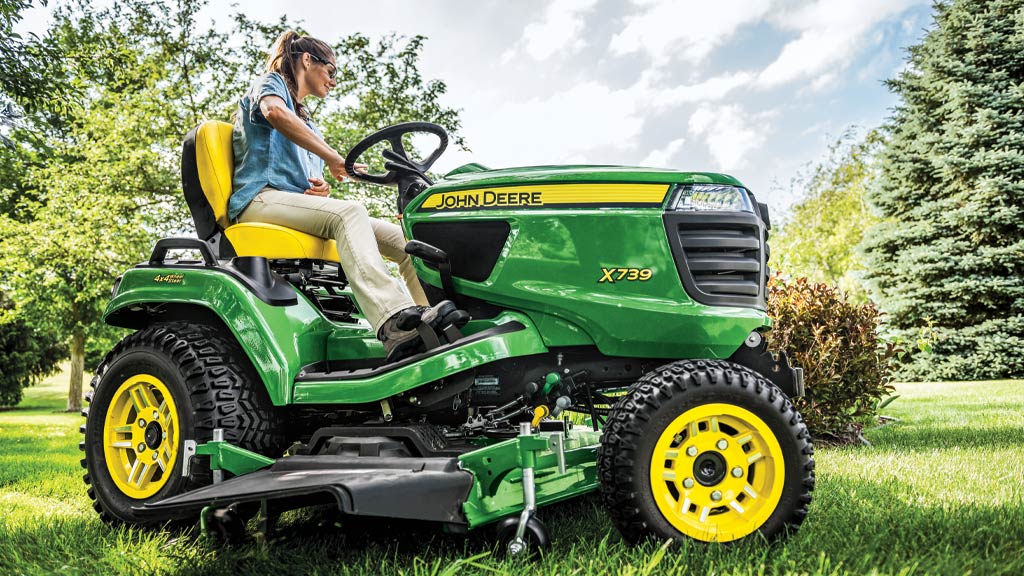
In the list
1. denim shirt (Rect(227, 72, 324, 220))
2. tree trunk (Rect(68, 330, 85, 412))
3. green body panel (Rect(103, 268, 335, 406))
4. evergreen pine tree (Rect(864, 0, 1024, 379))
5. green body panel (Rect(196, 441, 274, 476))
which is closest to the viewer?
green body panel (Rect(196, 441, 274, 476))

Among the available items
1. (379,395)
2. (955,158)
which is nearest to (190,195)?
(379,395)

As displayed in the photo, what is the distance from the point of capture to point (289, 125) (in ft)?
9.95

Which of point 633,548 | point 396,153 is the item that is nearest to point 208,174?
point 396,153

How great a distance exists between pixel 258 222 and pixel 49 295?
13.7 m

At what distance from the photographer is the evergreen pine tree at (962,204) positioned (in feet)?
47.0

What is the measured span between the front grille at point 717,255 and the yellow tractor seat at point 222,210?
1.39 meters

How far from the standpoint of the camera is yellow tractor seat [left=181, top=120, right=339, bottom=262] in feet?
10.1

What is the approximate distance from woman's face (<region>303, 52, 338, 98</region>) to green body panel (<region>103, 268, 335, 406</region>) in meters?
1.04

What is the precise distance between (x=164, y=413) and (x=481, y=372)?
4.55 feet

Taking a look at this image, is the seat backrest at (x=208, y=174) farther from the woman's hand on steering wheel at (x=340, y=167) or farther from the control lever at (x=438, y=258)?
the control lever at (x=438, y=258)

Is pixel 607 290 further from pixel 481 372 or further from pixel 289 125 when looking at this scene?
pixel 289 125

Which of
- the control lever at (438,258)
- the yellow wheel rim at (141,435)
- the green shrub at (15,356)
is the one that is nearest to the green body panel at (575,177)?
the control lever at (438,258)

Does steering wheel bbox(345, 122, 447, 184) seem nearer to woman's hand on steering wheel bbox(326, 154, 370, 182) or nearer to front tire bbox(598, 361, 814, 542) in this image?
woman's hand on steering wheel bbox(326, 154, 370, 182)

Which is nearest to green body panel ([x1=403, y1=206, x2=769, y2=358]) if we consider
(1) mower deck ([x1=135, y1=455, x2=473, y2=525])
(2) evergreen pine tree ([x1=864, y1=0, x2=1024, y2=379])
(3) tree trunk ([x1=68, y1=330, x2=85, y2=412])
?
(1) mower deck ([x1=135, y1=455, x2=473, y2=525])
